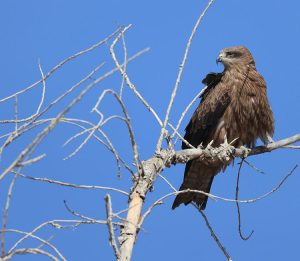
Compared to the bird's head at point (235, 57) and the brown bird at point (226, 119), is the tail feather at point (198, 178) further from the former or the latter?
the bird's head at point (235, 57)

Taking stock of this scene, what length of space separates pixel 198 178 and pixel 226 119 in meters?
0.79

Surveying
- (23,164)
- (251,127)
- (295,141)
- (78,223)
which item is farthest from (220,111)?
(23,164)

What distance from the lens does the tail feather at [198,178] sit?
22.1 feet

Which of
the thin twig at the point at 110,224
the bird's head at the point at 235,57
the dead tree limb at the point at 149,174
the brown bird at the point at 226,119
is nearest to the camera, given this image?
the thin twig at the point at 110,224

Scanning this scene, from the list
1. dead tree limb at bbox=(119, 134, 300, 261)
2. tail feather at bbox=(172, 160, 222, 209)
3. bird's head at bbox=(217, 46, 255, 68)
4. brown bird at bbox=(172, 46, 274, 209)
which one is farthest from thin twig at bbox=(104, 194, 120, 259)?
bird's head at bbox=(217, 46, 255, 68)

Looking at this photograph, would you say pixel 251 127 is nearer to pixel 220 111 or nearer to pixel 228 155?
pixel 220 111

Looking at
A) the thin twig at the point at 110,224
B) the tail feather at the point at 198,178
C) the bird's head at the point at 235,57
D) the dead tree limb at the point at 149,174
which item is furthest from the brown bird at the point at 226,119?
the thin twig at the point at 110,224

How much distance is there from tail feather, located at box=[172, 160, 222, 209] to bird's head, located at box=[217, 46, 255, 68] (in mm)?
1331

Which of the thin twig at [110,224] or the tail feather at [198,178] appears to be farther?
the tail feather at [198,178]

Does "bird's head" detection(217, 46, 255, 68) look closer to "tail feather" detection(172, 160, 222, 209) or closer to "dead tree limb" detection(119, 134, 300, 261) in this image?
"tail feather" detection(172, 160, 222, 209)

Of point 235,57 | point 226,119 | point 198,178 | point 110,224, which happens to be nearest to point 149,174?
point 110,224

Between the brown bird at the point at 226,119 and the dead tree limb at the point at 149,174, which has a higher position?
the brown bird at the point at 226,119

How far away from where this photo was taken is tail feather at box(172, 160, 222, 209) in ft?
22.1

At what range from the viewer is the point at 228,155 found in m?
5.52
